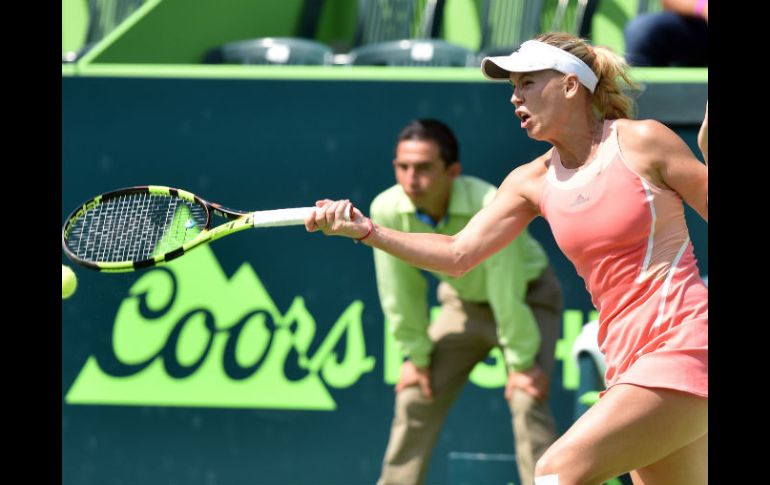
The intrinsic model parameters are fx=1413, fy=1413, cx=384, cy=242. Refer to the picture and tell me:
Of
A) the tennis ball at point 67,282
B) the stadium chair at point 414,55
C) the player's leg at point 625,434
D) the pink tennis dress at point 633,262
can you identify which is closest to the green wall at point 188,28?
the stadium chair at point 414,55

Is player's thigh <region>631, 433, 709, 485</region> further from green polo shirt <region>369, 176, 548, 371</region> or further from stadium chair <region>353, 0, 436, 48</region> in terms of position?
stadium chair <region>353, 0, 436, 48</region>

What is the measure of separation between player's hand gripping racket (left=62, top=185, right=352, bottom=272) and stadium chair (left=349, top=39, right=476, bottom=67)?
2.52 metres

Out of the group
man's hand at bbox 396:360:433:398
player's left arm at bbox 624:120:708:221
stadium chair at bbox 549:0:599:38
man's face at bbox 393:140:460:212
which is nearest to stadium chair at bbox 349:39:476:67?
stadium chair at bbox 549:0:599:38

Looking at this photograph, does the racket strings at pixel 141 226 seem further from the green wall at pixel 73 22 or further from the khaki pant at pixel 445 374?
the green wall at pixel 73 22

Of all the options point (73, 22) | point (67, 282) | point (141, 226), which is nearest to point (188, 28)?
→ point (73, 22)

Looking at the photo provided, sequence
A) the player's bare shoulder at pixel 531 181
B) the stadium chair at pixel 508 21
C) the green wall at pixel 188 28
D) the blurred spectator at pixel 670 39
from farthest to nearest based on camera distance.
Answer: the stadium chair at pixel 508 21
the green wall at pixel 188 28
the blurred spectator at pixel 670 39
the player's bare shoulder at pixel 531 181

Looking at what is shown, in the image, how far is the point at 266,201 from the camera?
19.2ft

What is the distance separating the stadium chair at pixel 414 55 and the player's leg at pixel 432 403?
6.09 ft

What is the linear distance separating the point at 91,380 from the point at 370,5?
286cm

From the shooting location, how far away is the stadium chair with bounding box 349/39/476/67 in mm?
6793

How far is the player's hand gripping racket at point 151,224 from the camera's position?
11.6 feet

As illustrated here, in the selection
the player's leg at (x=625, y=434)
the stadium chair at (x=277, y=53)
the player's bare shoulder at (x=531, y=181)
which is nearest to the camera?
the player's leg at (x=625, y=434)

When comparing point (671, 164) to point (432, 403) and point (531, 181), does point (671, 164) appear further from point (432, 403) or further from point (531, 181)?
point (432, 403)
